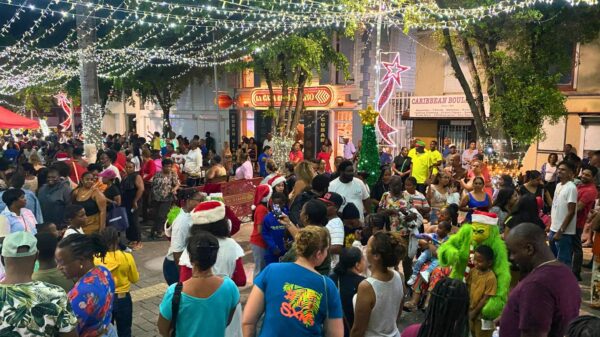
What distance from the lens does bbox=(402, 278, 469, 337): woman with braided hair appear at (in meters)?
Answer: 2.34

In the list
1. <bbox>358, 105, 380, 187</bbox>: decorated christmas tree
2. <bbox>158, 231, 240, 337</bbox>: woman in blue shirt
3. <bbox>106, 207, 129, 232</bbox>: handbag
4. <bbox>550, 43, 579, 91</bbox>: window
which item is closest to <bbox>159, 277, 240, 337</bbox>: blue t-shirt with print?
<bbox>158, 231, 240, 337</bbox>: woman in blue shirt

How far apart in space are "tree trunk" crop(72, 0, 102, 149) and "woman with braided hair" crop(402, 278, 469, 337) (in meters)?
12.0

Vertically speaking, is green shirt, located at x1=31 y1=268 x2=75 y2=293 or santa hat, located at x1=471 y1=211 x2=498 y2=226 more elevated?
santa hat, located at x1=471 y1=211 x2=498 y2=226

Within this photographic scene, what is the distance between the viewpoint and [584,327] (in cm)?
Result: 179

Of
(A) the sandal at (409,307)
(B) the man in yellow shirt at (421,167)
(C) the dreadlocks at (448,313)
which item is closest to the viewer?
(C) the dreadlocks at (448,313)

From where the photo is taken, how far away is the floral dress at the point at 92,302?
9.68 feet

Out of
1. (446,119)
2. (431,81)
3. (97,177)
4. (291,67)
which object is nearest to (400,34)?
(431,81)

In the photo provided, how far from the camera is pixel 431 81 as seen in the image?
17.0 meters

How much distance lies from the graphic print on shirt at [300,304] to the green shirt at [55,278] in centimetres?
158

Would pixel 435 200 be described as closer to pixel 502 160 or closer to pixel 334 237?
pixel 334 237

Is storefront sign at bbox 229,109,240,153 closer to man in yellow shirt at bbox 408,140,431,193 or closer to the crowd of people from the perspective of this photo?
man in yellow shirt at bbox 408,140,431,193


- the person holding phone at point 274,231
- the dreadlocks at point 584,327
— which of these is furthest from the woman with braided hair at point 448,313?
the person holding phone at point 274,231

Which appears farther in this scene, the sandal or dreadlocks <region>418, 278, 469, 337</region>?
the sandal

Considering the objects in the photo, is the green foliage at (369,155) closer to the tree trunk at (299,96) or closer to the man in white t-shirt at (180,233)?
the man in white t-shirt at (180,233)
